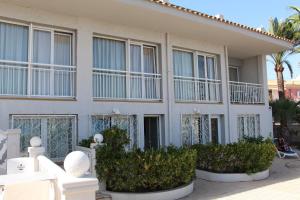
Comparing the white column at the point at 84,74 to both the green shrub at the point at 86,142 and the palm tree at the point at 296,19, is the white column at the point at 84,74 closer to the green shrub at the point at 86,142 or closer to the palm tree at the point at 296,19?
the green shrub at the point at 86,142

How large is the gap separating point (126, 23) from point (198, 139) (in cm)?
626

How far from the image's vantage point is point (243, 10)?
15.6m

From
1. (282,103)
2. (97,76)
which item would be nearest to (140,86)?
(97,76)

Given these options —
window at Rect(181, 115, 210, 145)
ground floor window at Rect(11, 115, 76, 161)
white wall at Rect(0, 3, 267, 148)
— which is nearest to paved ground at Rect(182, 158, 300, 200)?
window at Rect(181, 115, 210, 145)

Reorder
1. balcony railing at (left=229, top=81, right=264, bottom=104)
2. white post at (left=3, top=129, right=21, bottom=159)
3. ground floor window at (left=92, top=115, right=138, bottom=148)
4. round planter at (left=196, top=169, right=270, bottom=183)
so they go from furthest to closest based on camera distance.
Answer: balcony railing at (left=229, top=81, right=264, bottom=104), ground floor window at (left=92, top=115, right=138, bottom=148), round planter at (left=196, top=169, right=270, bottom=183), white post at (left=3, top=129, right=21, bottom=159)

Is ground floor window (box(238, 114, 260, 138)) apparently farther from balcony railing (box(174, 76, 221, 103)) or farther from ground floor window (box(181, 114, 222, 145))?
balcony railing (box(174, 76, 221, 103))

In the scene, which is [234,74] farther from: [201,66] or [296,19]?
[296,19]

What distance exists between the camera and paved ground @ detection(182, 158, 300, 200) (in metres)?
9.32

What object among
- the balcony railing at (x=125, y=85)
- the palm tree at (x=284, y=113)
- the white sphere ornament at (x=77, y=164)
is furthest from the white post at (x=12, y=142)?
the palm tree at (x=284, y=113)

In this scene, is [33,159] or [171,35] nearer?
[33,159]

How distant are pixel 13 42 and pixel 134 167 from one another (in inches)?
224

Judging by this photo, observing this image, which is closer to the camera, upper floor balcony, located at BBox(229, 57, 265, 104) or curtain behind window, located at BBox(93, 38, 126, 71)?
curtain behind window, located at BBox(93, 38, 126, 71)

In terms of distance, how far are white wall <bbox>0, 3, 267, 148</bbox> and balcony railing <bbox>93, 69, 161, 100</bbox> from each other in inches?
15.7

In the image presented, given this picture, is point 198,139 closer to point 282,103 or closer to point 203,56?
point 203,56
